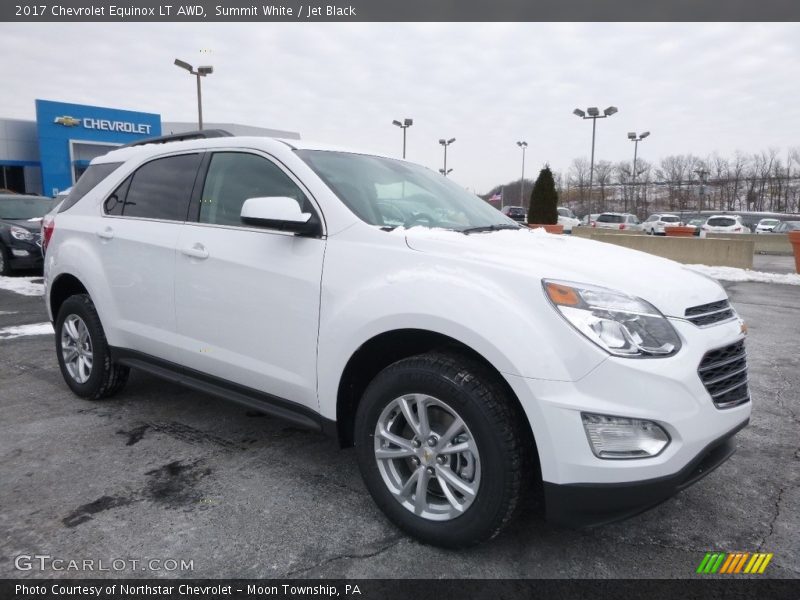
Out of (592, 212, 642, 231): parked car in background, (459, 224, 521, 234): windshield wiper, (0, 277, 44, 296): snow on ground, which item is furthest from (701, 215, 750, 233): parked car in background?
(459, 224, 521, 234): windshield wiper

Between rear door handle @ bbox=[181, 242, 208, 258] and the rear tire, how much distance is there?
3.91 ft

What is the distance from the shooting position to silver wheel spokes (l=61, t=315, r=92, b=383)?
4.30m

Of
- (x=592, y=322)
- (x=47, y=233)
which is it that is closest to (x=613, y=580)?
(x=592, y=322)

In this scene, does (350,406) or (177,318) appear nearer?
(350,406)

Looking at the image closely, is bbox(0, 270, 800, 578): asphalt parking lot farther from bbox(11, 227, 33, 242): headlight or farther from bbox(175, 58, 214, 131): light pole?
bbox(175, 58, 214, 131): light pole

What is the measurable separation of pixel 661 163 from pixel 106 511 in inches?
3188

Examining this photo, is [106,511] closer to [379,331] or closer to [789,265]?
[379,331]

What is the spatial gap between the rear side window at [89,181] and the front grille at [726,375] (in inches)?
155

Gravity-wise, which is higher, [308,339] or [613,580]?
[308,339]

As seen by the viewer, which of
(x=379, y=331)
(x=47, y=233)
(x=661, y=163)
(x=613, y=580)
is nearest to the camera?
(x=613, y=580)

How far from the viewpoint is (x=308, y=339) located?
2848 mm

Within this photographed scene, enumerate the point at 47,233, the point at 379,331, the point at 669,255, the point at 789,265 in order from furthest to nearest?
the point at 789,265
the point at 669,255
the point at 47,233
the point at 379,331

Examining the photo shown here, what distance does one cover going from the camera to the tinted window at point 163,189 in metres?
3.67

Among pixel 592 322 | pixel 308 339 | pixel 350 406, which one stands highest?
pixel 592 322
